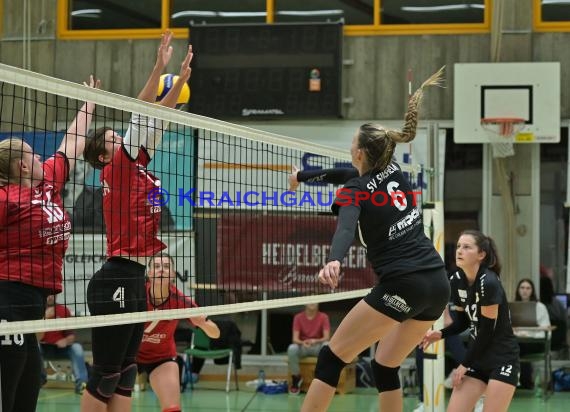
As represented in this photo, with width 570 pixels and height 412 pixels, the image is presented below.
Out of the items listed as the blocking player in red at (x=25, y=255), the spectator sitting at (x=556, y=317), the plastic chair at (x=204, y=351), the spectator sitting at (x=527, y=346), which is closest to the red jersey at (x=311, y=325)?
the plastic chair at (x=204, y=351)

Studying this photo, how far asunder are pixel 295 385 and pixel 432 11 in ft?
18.0

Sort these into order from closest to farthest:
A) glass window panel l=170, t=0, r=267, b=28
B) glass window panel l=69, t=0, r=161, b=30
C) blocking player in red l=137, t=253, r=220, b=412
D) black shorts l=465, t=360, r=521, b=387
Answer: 1. black shorts l=465, t=360, r=521, b=387
2. blocking player in red l=137, t=253, r=220, b=412
3. glass window panel l=170, t=0, r=267, b=28
4. glass window panel l=69, t=0, r=161, b=30

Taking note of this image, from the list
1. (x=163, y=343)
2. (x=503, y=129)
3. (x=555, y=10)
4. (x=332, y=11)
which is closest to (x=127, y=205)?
(x=163, y=343)

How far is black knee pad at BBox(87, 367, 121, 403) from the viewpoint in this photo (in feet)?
17.3

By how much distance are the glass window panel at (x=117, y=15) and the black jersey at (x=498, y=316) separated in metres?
8.69

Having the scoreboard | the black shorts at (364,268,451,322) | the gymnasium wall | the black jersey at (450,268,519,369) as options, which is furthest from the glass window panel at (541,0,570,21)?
the black shorts at (364,268,451,322)

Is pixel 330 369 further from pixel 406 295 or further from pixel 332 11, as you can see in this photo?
pixel 332 11

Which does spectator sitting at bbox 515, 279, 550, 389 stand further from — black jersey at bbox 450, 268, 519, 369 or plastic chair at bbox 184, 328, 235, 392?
black jersey at bbox 450, 268, 519, 369

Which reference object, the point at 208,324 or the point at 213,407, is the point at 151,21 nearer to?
the point at 213,407

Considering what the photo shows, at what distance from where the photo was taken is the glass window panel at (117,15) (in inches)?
546

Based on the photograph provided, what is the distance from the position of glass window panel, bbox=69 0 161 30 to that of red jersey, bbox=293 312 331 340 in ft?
15.5

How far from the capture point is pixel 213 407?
34.7ft

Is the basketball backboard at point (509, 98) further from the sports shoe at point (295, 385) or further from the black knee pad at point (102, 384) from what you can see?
the black knee pad at point (102, 384)

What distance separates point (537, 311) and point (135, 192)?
7.75 meters
